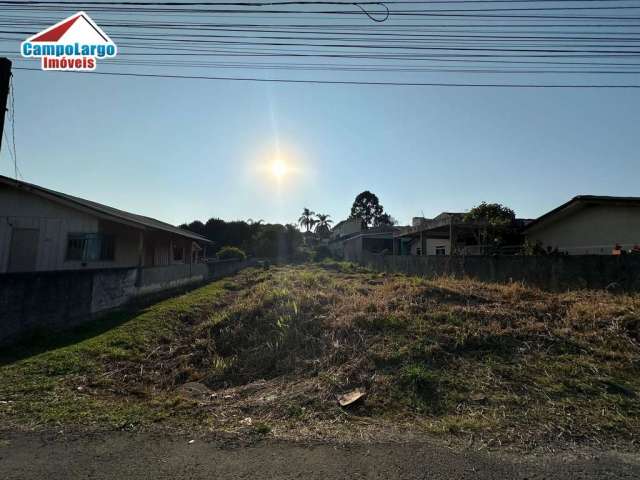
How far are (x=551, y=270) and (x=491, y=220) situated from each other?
6.41 meters

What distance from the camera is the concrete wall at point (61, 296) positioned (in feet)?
22.2

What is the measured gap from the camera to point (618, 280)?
33.0 feet

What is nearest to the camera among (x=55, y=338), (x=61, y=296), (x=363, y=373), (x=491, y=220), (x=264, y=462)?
(x=264, y=462)

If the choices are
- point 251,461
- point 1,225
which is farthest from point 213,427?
point 1,225

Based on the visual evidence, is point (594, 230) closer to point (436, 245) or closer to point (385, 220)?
point (436, 245)

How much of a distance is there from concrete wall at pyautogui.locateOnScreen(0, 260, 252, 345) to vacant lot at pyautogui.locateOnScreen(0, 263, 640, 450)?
0.67 meters

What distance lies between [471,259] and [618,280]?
5115 mm

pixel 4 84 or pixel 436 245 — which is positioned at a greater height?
pixel 4 84

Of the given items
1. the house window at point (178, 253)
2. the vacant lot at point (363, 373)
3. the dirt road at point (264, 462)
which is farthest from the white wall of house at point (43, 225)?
the dirt road at point (264, 462)

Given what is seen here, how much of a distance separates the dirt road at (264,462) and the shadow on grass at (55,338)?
367 cm

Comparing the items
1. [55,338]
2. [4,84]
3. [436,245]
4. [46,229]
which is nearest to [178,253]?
[46,229]

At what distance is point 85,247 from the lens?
13.8 metres

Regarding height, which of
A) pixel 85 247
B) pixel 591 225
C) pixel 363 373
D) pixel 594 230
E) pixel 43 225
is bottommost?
Answer: pixel 363 373

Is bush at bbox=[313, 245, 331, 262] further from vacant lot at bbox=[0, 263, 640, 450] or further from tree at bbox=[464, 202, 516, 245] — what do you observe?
vacant lot at bbox=[0, 263, 640, 450]
